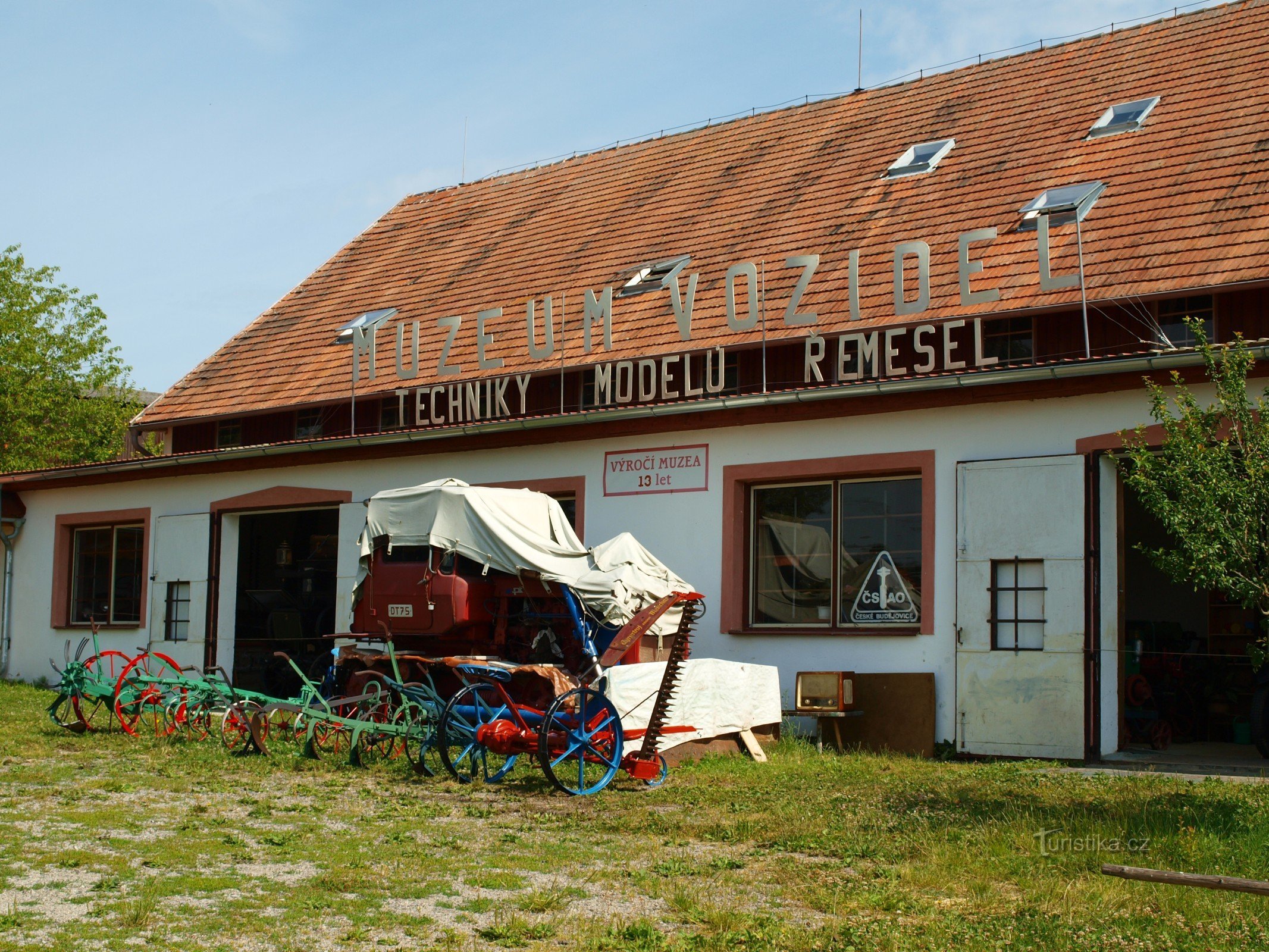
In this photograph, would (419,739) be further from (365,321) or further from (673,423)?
(365,321)

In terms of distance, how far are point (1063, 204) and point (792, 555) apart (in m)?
4.70

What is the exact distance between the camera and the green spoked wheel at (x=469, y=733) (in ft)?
33.7

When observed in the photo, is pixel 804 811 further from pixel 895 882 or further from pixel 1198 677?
pixel 1198 677

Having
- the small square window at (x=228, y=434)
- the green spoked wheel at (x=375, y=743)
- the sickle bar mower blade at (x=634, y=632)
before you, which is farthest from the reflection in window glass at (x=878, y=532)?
the small square window at (x=228, y=434)

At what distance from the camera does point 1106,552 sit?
479 inches

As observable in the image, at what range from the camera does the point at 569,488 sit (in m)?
15.6

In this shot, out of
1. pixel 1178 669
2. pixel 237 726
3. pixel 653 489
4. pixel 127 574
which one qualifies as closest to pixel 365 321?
pixel 127 574

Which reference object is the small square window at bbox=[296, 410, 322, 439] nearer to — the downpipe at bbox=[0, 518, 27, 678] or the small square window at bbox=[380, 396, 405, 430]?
the small square window at bbox=[380, 396, 405, 430]

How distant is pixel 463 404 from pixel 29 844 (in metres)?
10.3

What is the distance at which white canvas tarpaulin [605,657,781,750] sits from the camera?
10453mm

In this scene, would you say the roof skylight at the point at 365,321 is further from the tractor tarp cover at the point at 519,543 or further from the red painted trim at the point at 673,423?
the tractor tarp cover at the point at 519,543

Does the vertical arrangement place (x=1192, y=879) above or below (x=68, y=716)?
above

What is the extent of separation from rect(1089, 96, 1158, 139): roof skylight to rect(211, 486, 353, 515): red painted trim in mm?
9941

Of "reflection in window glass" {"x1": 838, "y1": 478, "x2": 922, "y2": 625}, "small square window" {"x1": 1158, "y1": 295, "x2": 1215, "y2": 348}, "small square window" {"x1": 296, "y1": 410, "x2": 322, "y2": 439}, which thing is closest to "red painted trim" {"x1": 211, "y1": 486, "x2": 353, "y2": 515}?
"small square window" {"x1": 296, "y1": 410, "x2": 322, "y2": 439}
